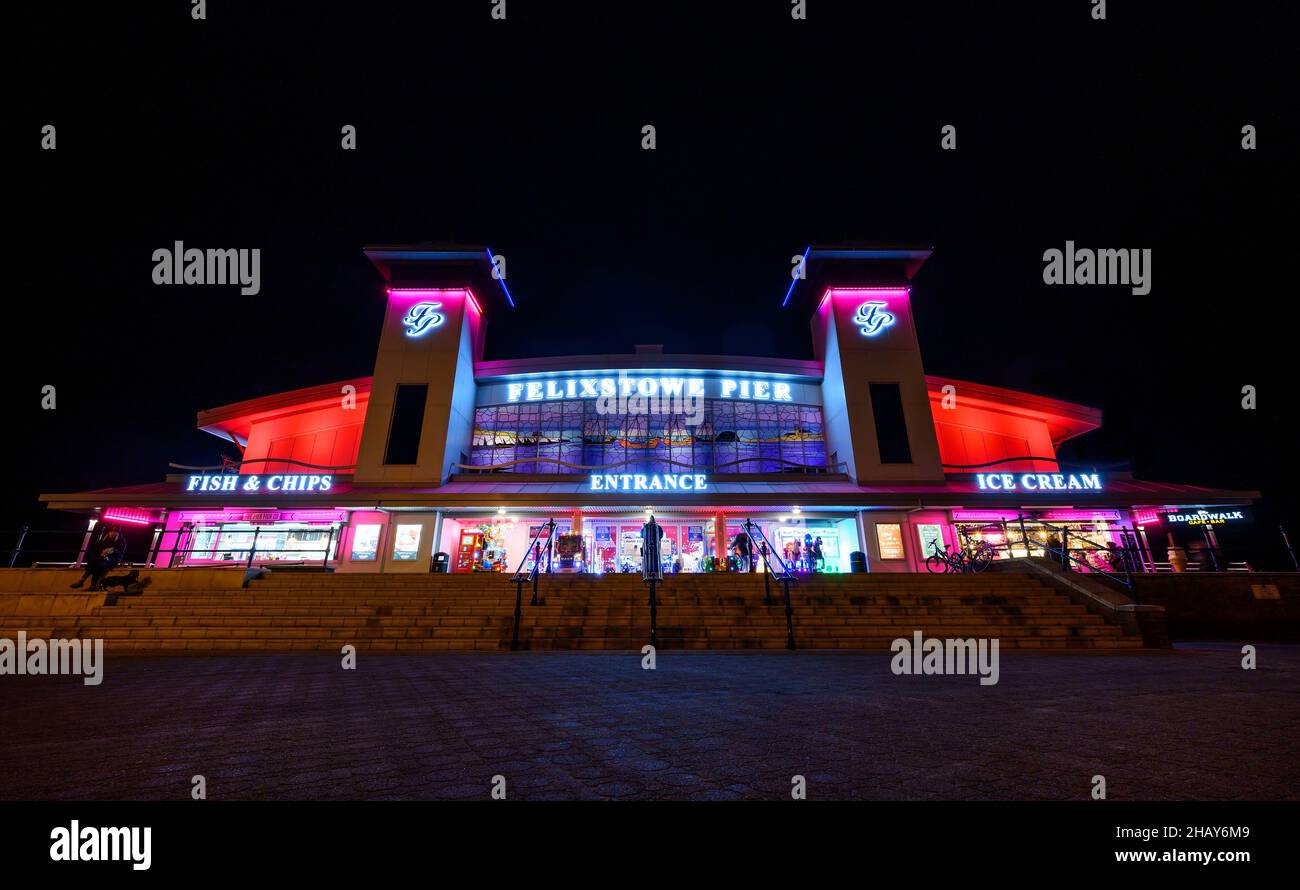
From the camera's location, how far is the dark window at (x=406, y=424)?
1972cm

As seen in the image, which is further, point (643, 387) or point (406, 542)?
point (643, 387)

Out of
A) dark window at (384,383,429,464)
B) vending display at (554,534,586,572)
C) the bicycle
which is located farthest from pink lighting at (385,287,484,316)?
the bicycle

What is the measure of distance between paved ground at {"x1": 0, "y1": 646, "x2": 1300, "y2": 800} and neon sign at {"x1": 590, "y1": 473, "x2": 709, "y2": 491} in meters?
12.3

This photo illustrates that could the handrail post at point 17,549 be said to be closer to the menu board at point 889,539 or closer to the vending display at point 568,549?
the vending display at point 568,549

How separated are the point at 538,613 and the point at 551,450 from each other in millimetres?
12258

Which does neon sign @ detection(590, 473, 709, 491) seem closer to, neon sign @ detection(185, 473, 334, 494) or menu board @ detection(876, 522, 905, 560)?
menu board @ detection(876, 522, 905, 560)

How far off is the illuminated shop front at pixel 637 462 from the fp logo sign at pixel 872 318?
0.48ft

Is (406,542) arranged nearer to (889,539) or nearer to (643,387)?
(643,387)

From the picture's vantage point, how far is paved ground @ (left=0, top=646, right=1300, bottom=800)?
2.01 meters

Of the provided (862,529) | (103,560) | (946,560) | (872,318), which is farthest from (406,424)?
(872,318)

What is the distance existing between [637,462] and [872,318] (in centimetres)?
1239

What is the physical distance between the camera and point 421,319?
22.1 metres

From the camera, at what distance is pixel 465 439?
2203 cm
